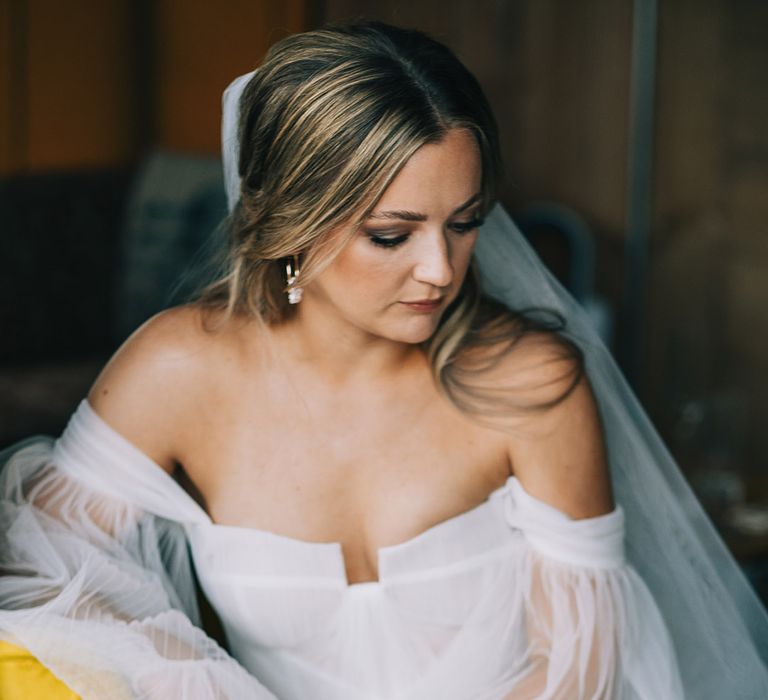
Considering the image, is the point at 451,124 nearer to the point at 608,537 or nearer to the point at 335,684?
the point at 608,537

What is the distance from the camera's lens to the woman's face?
4.28 ft

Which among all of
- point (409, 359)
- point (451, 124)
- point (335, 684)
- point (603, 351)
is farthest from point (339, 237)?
point (335, 684)

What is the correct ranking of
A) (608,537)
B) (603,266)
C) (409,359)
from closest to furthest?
(608,537) < (409,359) < (603,266)

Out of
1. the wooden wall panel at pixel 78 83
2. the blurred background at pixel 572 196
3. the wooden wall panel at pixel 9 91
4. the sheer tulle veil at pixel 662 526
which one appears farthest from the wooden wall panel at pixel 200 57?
the sheer tulle veil at pixel 662 526

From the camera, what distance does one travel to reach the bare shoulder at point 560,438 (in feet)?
4.88

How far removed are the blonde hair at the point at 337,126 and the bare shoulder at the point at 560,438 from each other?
0.82ft

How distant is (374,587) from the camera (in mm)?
1511

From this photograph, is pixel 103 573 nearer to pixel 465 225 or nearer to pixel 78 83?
pixel 465 225

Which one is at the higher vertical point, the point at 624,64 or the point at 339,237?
the point at 339,237

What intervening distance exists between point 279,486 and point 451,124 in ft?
1.73

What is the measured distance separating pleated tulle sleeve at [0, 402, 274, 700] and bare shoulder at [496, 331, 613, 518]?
16.8 inches

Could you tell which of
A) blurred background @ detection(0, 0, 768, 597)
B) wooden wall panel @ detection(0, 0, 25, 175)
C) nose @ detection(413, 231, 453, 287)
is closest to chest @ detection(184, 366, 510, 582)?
nose @ detection(413, 231, 453, 287)

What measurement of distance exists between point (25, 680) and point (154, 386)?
429 millimetres

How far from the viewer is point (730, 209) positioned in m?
Answer: 3.32
